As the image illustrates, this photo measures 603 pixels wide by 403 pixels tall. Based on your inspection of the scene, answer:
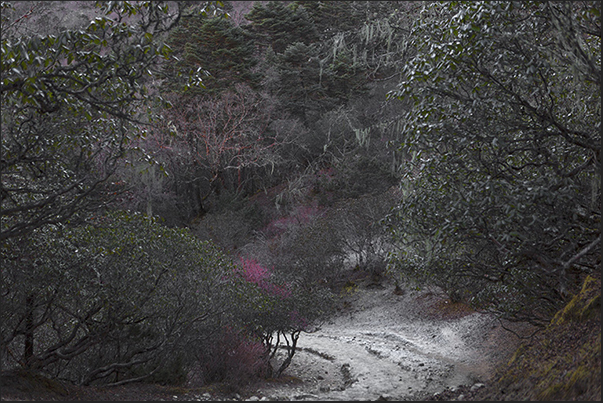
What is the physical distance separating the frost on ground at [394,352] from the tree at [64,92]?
15.6 feet

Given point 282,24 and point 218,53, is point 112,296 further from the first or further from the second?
point 282,24

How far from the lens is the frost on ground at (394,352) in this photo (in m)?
9.84

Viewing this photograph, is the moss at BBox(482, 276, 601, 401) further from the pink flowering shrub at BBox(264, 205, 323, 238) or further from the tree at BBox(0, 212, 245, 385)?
the pink flowering shrub at BBox(264, 205, 323, 238)

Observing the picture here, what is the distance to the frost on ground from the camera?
9844mm

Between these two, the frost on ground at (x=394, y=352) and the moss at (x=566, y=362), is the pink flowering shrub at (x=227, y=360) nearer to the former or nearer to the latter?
the frost on ground at (x=394, y=352)

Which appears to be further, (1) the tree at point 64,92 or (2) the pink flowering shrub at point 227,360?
(2) the pink flowering shrub at point 227,360

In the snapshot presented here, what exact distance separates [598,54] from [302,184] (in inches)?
854

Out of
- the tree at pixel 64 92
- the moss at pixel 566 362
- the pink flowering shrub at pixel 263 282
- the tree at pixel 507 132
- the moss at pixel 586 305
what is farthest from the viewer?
the pink flowering shrub at pixel 263 282

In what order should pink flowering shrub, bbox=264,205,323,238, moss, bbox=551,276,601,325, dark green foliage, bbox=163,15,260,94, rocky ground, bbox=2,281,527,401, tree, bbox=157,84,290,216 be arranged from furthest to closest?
dark green foliage, bbox=163,15,260,94, tree, bbox=157,84,290,216, pink flowering shrub, bbox=264,205,323,238, rocky ground, bbox=2,281,527,401, moss, bbox=551,276,601,325

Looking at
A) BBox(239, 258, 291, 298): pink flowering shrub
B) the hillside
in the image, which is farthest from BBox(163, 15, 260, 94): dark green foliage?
BBox(239, 258, 291, 298): pink flowering shrub

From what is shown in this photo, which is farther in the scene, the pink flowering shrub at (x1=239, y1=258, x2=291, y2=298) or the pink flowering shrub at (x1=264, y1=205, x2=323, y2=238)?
the pink flowering shrub at (x1=264, y1=205, x2=323, y2=238)

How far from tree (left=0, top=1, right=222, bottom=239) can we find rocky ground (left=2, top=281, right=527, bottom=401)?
2516mm

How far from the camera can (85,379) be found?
799 cm

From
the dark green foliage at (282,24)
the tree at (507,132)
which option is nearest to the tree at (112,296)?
the tree at (507,132)
